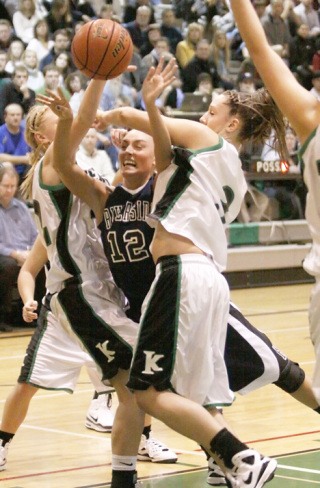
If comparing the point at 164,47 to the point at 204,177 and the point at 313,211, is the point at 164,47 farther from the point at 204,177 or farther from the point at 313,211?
the point at 313,211

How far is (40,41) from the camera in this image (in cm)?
1388

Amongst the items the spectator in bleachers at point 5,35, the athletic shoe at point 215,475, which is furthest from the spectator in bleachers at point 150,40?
the athletic shoe at point 215,475

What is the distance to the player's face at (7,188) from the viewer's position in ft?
31.2

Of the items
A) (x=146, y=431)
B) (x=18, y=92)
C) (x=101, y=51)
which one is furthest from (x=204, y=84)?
(x=101, y=51)

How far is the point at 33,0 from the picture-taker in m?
14.5

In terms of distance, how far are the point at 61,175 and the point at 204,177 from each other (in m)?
0.79

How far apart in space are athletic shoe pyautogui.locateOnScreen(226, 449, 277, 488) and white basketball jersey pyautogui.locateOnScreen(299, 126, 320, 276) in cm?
105

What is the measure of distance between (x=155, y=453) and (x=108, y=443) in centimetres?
51

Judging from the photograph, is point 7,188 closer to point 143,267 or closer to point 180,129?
point 143,267

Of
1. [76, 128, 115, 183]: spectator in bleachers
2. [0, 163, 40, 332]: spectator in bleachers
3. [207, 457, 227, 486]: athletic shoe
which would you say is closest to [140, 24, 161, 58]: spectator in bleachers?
[76, 128, 115, 183]: spectator in bleachers

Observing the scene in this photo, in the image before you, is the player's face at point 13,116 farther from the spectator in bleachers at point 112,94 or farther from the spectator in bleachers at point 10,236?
the spectator in bleachers at point 112,94

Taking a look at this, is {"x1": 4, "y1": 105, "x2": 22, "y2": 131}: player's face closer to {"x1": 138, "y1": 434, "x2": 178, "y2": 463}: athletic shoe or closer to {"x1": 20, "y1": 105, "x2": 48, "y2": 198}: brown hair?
{"x1": 20, "y1": 105, "x2": 48, "y2": 198}: brown hair

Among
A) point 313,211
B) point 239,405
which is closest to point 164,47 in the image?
point 239,405

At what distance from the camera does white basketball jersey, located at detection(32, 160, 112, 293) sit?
15.8 ft
